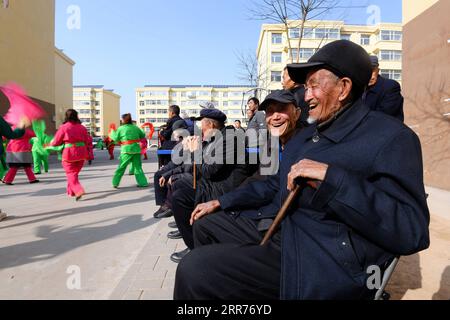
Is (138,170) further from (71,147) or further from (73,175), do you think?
(71,147)

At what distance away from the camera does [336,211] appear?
4.05 feet

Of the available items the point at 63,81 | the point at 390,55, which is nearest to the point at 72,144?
the point at 63,81

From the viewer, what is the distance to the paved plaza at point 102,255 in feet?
8.88

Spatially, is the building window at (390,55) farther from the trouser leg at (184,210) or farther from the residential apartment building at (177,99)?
the trouser leg at (184,210)

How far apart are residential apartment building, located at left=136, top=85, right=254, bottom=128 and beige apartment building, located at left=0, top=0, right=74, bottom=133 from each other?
233ft

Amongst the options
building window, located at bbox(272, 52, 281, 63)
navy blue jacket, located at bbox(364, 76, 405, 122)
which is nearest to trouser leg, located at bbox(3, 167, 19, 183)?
navy blue jacket, located at bbox(364, 76, 405, 122)

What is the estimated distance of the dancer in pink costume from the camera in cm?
657

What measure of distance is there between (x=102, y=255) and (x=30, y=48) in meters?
21.0

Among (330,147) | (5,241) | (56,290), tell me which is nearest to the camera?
(330,147)

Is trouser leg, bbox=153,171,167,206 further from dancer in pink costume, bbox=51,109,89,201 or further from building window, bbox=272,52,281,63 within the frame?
building window, bbox=272,52,281,63

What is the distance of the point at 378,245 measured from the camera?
50.4 inches

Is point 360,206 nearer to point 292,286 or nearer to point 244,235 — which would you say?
point 292,286

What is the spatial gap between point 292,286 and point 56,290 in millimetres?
2251
